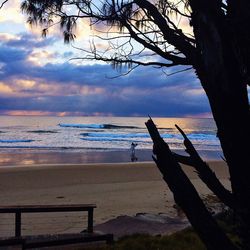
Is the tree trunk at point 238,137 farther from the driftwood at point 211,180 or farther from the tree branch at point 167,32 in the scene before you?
the tree branch at point 167,32

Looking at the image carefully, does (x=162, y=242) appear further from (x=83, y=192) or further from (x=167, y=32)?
(x=83, y=192)

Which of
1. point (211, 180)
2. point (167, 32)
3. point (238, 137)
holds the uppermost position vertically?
point (167, 32)

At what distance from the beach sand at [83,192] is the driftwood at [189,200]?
20.2 feet

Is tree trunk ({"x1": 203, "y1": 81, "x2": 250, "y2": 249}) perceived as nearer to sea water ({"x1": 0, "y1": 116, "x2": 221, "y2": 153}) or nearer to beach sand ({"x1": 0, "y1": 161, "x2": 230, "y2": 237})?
beach sand ({"x1": 0, "y1": 161, "x2": 230, "y2": 237})

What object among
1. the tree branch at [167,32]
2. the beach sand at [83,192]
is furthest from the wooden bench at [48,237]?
the tree branch at [167,32]

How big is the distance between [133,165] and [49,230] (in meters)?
13.9

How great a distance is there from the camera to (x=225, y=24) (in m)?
2.47

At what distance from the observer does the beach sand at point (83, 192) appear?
920 centimetres

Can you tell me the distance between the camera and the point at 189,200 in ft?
7.54

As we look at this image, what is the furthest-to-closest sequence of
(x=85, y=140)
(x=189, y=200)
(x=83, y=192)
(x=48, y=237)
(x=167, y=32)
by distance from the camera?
(x=85, y=140), (x=83, y=192), (x=48, y=237), (x=167, y=32), (x=189, y=200)

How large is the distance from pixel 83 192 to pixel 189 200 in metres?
11.6

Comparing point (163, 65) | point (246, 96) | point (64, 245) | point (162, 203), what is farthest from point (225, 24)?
point (162, 203)

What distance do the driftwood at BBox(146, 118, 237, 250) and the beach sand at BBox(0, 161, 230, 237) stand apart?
6.15 meters

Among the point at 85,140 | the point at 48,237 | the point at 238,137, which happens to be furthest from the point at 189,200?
the point at 85,140
